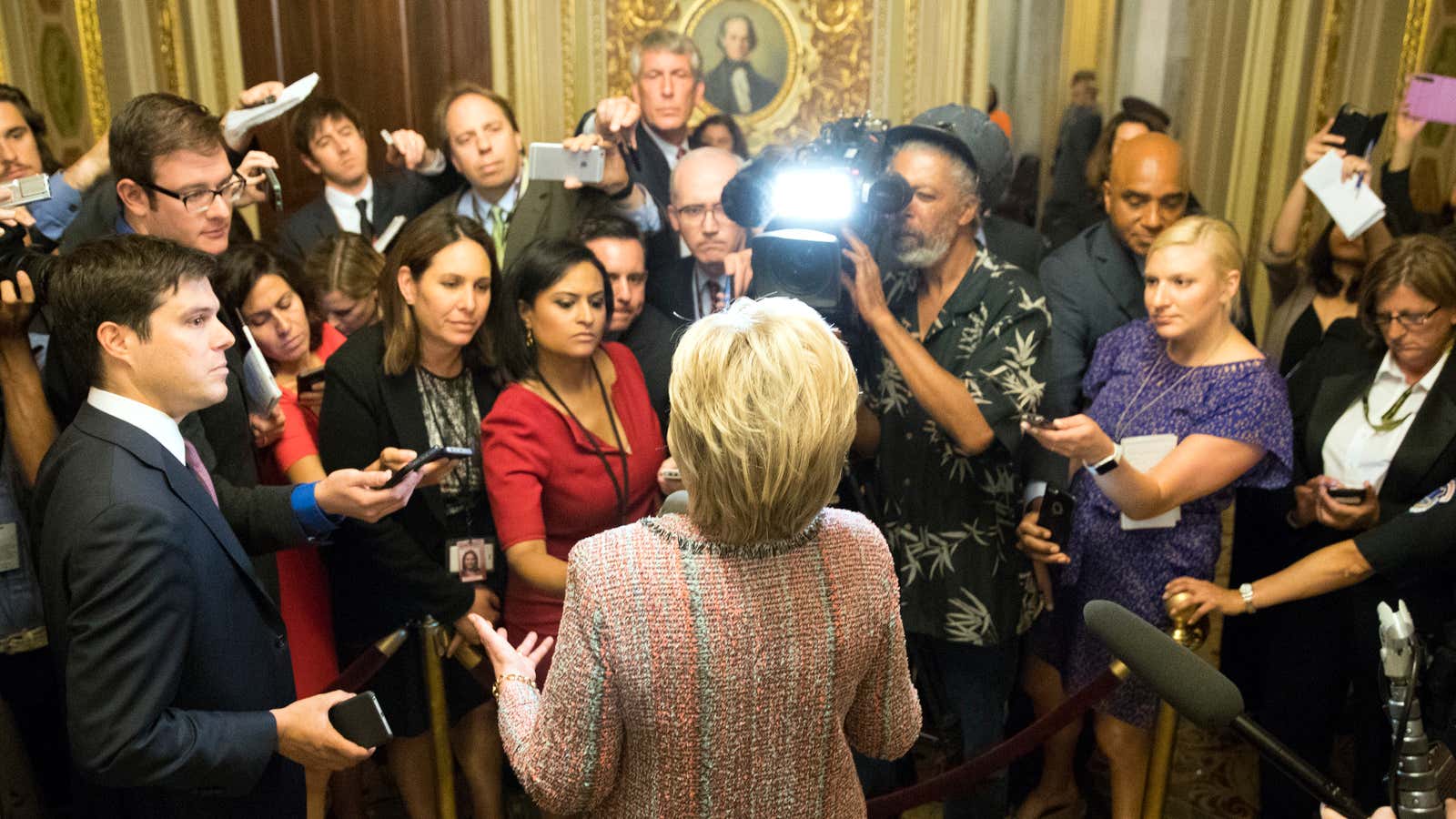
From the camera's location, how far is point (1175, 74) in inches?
275

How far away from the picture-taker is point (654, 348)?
127 inches

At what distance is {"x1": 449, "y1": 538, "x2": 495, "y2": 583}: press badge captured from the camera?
279 cm

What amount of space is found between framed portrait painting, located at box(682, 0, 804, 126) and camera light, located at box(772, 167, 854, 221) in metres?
4.34

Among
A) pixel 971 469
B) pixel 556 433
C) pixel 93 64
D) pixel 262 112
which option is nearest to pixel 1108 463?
pixel 971 469

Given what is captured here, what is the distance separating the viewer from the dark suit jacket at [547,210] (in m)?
3.56

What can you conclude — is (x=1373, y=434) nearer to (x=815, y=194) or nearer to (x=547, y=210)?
(x=815, y=194)

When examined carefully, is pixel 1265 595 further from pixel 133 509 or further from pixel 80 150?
pixel 80 150

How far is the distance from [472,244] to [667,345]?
2.08 feet

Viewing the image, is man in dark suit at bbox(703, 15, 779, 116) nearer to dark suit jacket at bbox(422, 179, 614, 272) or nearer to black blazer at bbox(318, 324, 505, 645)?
dark suit jacket at bbox(422, 179, 614, 272)

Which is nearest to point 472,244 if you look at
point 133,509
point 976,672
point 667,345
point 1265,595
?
point 667,345

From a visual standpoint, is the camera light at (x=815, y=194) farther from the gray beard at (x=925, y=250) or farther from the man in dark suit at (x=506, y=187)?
the man in dark suit at (x=506, y=187)

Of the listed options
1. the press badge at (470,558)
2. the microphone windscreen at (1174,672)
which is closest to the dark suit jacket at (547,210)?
the press badge at (470,558)

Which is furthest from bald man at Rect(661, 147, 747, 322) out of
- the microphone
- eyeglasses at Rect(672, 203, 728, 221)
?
the microphone

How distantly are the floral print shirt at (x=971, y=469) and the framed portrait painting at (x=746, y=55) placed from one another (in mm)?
4263
